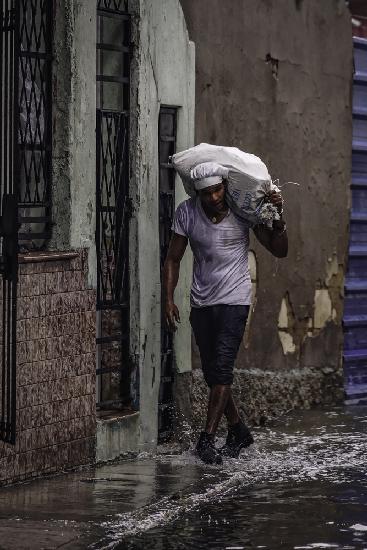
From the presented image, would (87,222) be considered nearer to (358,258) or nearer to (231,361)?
(231,361)

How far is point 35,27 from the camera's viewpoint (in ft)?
31.3

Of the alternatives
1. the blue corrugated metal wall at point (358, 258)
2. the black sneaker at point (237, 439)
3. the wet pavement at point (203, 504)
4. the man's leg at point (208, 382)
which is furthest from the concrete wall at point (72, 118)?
the blue corrugated metal wall at point (358, 258)

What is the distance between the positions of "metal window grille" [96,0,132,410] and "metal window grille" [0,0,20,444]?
1420 mm

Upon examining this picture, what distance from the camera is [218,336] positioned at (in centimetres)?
1020

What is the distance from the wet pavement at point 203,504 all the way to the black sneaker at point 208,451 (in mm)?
69

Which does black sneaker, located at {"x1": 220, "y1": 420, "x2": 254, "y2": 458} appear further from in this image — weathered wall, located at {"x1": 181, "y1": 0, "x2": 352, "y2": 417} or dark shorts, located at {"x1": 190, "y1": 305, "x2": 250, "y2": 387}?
weathered wall, located at {"x1": 181, "y1": 0, "x2": 352, "y2": 417}

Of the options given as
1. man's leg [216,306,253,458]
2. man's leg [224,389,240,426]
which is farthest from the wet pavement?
man's leg [224,389,240,426]

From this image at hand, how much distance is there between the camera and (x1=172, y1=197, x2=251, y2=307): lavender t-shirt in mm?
10141

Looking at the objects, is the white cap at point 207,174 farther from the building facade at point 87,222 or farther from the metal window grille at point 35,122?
the metal window grille at point 35,122

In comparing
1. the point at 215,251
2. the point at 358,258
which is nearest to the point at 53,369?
the point at 215,251

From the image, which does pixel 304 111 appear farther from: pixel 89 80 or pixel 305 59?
pixel 89 80

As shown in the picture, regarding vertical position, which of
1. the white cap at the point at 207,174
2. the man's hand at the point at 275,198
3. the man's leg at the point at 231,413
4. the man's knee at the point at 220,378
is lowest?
the man's leg at the point at 231,413

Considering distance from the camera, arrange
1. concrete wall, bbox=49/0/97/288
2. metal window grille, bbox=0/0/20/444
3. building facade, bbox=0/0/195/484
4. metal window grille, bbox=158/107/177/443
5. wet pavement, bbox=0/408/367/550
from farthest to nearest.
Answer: metal window grille, bbox=158/107/177/443 → concrete wall, bbox=49/0/97/288 → building facade, bbox=0/0/195/484 → metal window grille, bbox=0/0/20/444 → wet pavement, bbox=0/408/367/550

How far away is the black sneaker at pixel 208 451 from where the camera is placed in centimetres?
984
